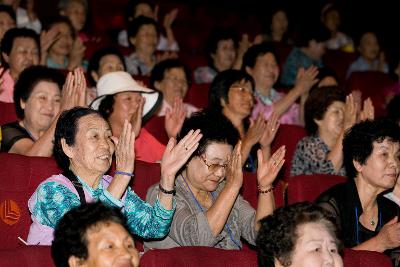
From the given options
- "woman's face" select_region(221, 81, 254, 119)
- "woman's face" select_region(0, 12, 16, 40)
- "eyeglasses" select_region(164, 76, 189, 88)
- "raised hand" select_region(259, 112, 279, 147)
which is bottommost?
"raised hand" select_region(259, 112, 279, 147)

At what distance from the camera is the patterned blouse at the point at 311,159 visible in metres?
4.30

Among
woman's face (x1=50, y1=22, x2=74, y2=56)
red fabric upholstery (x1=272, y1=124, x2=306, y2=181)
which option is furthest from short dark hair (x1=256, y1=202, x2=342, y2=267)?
woman's face (x1=50, y1=22, x2=74, y2=56)

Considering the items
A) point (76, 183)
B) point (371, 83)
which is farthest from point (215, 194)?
point (371, 83)

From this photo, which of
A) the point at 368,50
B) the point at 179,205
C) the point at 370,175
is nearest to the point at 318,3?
the point at 368,50

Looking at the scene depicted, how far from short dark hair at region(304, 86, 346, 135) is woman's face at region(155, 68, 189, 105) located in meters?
0.81

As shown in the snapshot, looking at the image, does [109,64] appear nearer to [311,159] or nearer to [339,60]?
[311,159]

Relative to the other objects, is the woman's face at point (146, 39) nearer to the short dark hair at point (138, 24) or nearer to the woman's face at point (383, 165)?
the short dark hair at point (138, 24)

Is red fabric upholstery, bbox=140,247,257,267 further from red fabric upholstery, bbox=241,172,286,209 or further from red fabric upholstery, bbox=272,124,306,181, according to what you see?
red fabric upholstery, bbox=272,124,306,181

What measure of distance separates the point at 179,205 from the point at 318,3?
18.4 feet

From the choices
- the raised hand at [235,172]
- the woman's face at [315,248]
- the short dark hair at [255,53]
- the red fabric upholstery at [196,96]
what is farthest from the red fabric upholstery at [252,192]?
the short dark hair at [255,53]

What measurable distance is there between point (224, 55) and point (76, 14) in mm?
1240

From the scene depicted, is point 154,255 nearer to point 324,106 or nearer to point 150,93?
point 150,93

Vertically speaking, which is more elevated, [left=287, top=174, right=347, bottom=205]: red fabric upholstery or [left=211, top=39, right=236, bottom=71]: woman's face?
[left=211, top=39, right=236, bottom=71]: woman's face

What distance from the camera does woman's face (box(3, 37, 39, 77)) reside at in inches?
181
